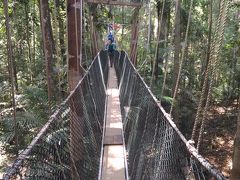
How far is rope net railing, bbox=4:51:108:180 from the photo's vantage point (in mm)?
1475

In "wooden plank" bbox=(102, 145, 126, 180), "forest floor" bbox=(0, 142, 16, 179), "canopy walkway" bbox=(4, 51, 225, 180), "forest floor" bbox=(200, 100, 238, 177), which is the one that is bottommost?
"forest floor" bbox=(200, 100, 238, 177)

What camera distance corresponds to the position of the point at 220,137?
7.86 metres

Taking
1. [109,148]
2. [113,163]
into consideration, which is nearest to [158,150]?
[113,163]

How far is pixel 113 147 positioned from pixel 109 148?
0.05m

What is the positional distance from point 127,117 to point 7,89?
140 inches

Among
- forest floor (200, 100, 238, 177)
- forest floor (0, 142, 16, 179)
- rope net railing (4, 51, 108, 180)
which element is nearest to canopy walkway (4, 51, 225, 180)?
rope net railing (4, 51, 108, 180)

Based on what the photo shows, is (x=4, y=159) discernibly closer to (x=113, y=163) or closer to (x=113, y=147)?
(x=113, y=147)

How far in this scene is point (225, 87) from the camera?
11.5 meters

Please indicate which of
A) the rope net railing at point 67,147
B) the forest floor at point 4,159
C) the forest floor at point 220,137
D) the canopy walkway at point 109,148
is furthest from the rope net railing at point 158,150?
the forest floor at point 220,137

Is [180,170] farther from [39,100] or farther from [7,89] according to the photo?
[7,89]

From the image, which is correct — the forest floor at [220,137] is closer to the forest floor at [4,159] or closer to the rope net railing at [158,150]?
the rope net railing at [158,150]

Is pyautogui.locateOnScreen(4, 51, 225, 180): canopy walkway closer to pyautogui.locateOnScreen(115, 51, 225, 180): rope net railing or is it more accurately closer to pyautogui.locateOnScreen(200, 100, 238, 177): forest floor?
pyautogui.locateOnScreen(115, 51, 225, 180): rope net railing

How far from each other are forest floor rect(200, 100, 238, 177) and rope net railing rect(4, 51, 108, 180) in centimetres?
275

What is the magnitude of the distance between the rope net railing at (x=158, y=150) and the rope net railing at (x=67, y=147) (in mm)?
385
